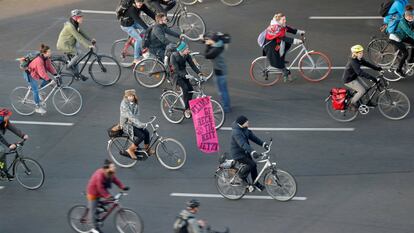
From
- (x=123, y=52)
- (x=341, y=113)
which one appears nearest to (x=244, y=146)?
(x=341, y=113)

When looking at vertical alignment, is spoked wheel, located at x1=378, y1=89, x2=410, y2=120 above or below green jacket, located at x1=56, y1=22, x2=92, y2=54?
below

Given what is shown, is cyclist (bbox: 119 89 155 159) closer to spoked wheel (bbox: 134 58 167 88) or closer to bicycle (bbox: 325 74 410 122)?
spoked wheel (bbox: 134 58 167 88)

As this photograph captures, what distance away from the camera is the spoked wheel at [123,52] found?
64.7 ft

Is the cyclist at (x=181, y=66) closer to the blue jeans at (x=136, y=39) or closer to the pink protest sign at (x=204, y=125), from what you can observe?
the pink protest sign at (x=204, y=125)

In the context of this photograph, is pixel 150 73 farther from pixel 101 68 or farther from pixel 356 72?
pixel 356 72

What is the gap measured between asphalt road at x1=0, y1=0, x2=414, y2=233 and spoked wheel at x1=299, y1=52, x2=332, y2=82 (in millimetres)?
202

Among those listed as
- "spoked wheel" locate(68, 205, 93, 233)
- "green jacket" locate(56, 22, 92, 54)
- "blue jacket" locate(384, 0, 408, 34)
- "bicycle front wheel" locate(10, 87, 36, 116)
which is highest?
"blue jacket" locate(384, 0, 408, 34)

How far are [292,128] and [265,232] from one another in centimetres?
389

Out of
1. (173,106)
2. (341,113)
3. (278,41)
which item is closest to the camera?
(341,113)

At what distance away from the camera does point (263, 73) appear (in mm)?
18531

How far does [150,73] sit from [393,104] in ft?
19.1

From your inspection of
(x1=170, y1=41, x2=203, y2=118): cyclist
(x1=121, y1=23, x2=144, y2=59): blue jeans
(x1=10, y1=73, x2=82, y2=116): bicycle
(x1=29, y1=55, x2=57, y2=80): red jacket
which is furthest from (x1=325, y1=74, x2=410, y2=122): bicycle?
(x1=29, y1=55, x2=57, y2=80): red jacket

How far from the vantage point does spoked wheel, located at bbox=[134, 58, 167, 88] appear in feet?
61.0

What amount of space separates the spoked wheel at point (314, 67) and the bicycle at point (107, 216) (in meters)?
6.97
